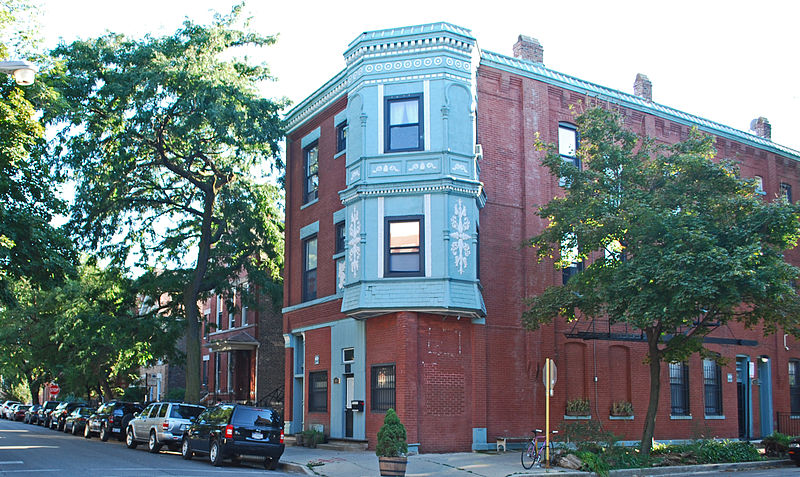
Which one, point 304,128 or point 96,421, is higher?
point 304,128

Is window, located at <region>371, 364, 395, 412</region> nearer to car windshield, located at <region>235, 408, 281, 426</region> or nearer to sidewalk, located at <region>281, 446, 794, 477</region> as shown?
sidewalk, located at <region>281, 446, 794, 477</region>

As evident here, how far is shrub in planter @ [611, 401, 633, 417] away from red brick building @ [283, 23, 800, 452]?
192mm

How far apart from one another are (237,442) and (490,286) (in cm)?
925

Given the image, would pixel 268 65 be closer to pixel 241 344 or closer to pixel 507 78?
pixel 507 78

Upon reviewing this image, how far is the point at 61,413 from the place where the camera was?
44438 mm

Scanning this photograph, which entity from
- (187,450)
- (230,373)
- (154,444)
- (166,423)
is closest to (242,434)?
(187,450)

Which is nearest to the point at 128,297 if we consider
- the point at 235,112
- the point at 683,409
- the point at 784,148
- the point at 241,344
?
the point at 241,344

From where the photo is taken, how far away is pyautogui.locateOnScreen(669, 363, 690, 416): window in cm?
2839

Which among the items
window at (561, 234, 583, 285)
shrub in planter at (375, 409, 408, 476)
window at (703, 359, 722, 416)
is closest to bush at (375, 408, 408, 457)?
shrub in planter at (375, 409, 408, 476)

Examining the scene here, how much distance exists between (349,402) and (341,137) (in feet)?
30.5

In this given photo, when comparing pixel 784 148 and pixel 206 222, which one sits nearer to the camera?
pixel 206 222

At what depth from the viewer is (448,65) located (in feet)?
78.6

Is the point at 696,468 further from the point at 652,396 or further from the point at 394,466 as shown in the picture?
the point at 394,466

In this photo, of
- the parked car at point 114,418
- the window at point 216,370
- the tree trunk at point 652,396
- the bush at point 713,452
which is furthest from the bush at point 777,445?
the window at point 216,370
